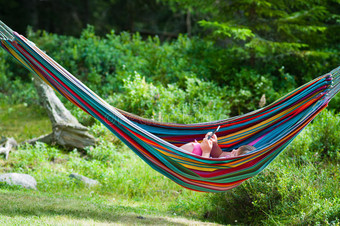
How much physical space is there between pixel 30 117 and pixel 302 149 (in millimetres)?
3643

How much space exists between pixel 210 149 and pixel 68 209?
1.07 metres

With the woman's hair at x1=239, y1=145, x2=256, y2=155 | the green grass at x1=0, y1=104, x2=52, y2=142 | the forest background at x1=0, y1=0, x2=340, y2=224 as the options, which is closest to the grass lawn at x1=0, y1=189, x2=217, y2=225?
the forest background at x1=0, y1=0, x2=340, y2=224

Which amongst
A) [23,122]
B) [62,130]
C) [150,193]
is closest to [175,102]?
[62,130]

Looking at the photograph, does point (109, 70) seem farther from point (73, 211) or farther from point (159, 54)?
point (73, 211)

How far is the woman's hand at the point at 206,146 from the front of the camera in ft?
8.89

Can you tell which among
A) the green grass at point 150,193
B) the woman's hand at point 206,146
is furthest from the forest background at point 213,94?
the woman's hand at point 206,146

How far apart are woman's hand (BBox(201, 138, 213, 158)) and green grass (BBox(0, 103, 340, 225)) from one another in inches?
15.7

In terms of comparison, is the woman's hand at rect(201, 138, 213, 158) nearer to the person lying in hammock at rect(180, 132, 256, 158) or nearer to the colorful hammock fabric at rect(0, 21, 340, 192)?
the person lying in hammock at rect(180, 132, 256, 158)

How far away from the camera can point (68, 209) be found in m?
2.64

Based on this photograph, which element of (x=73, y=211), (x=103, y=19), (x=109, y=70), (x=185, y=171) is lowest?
(x=73, y=211)

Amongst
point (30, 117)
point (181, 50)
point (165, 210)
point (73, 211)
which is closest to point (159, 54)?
point (181, 50)

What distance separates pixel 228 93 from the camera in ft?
16.2

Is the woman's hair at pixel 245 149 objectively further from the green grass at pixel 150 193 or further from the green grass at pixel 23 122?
the green grass at pixel 23 122

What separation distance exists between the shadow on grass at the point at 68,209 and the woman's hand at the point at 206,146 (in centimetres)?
51
